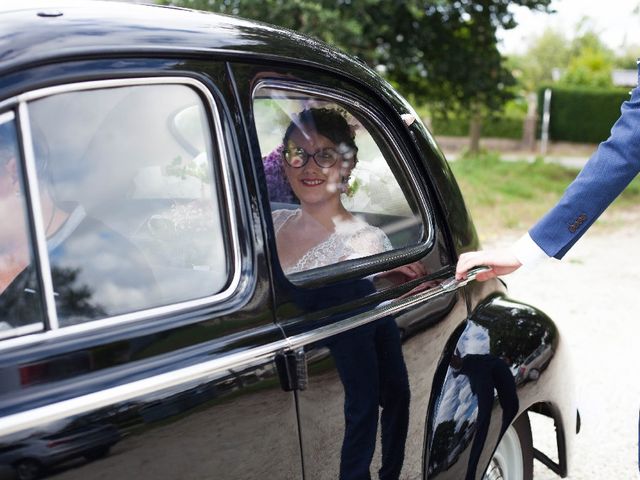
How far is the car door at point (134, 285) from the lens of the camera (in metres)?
1.42

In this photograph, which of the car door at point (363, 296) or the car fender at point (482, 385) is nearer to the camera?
the car door at point (363, 296)

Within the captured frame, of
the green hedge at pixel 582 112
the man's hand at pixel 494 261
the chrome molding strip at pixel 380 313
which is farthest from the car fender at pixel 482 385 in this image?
the green hedge at pixel 582 112

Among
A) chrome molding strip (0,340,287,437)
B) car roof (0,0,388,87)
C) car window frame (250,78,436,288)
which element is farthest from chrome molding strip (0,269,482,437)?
car roof (0,0,388,87)

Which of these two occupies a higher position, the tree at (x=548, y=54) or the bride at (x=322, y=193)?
the tree at (x=548, y=54)

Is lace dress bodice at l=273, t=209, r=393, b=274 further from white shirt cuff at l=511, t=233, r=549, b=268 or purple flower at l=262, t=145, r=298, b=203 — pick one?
white shirt cuff at l=511, t=233, r=549, b=268

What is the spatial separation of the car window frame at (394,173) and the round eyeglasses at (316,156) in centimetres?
13

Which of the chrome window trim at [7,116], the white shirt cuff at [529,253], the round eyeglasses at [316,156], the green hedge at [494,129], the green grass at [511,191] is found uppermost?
the chrome window trim at [7,116]

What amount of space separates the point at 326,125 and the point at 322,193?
204 mm

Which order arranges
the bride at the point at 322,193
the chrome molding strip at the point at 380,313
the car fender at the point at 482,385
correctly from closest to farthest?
the chrome molding strip at the point at 380,313
the bride at the point at 322,193
the car fender at the point at 482,385

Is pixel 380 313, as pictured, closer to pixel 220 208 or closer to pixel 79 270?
pixel 220 208

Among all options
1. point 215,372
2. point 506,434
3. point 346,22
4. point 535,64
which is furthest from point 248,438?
point 535,64

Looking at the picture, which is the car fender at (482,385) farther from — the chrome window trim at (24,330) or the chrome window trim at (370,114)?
the chrome window trim at (24,330)

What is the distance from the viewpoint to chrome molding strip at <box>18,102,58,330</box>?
146 cm

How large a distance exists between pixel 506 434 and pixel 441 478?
504mm
